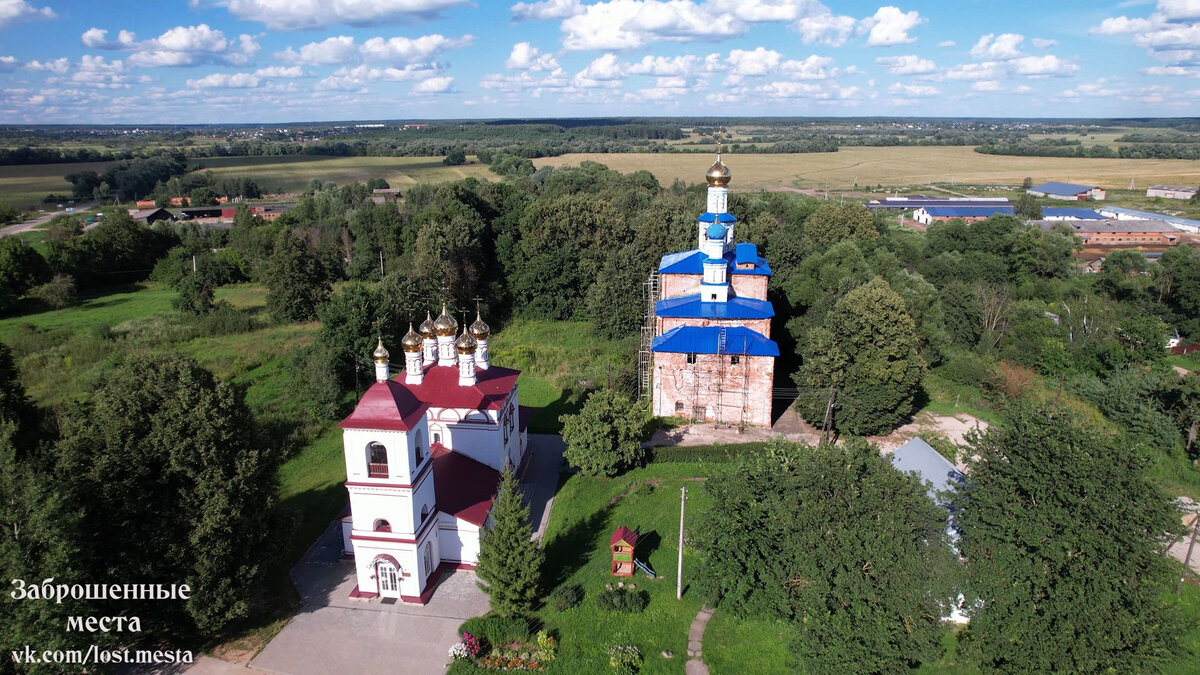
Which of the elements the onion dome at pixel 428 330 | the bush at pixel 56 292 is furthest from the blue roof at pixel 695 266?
the bush at pixel 56 292

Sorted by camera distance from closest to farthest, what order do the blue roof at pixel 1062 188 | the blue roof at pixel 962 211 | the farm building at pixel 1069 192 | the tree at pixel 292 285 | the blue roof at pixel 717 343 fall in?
the blue roof at pixel 717 343, the tree at pixel 292 285, the blue roof at pixel 962 211, the farm building at pixel 1069 192, the blue roof at pixel 1062 188

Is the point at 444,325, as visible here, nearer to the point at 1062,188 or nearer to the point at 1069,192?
the point at 1069,192

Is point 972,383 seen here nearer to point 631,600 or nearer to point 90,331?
point 631,600

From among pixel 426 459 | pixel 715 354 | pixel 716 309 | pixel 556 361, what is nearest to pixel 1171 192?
A: pixel 716 309

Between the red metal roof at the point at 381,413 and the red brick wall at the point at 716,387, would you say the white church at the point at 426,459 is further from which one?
the red brick wall at the point at 716,387

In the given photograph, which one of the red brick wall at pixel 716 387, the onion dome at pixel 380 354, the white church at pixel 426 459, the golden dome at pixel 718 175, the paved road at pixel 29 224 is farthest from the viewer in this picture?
the paved road at pixel 29 224

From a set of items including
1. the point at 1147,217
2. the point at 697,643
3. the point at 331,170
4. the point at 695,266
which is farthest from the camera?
the point at 331,170

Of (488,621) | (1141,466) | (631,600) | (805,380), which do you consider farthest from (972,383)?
(488,621)
